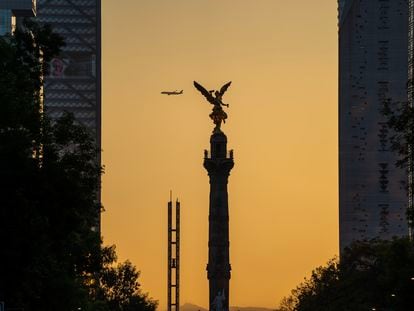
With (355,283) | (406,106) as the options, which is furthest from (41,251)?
(355,283)

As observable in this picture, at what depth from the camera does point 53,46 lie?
104062mm

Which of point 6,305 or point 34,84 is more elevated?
point 34,84

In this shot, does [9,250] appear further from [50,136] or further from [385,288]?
[385,288]

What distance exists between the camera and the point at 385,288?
17675 cm

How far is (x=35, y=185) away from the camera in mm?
99562

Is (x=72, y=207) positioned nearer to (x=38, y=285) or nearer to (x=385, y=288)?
(x=38, y=285)

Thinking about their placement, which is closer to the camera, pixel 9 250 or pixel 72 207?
pixel 9 250

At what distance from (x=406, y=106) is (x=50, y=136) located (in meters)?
21.2

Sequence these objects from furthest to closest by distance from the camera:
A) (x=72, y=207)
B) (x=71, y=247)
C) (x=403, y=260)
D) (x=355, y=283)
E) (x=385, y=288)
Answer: (x=355, y=283), (x=385, y=288), (x=403, y=260), (x=71, y=247), (x=72, y=207)

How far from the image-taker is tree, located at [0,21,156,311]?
96938mm

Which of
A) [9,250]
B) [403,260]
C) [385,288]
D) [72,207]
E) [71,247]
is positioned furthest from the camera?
[385,288]

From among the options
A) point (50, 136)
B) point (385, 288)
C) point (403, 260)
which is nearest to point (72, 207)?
point (50, 136)

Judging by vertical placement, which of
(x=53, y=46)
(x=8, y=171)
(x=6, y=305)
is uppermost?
(x=53, y=46)

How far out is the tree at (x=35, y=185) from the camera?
96938 mm
